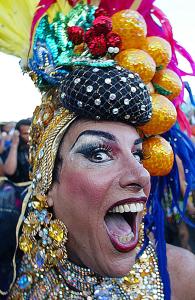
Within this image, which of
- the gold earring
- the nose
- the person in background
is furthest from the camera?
the person in background

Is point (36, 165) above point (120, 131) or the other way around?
the other way around

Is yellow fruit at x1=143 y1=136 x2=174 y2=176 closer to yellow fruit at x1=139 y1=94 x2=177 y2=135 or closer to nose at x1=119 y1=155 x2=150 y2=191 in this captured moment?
yellow fruit at x1=139 y1=94 x2=177 y2=135

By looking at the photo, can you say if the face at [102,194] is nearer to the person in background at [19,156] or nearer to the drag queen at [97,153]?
the drag queen at [97,153]

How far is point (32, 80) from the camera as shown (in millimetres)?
1771

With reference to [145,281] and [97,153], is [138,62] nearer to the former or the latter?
[97,153]

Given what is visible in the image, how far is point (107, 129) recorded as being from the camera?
149cm

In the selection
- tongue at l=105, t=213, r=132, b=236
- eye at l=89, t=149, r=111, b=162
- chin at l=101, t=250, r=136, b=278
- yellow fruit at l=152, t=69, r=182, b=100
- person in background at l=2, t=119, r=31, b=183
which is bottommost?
person in background at l=2, t=119, r=31, b=183

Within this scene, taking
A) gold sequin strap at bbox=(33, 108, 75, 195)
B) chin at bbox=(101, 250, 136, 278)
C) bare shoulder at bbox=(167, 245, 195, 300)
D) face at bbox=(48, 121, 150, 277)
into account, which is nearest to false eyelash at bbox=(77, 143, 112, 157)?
face at bbox=(48, 121, 150, 277)

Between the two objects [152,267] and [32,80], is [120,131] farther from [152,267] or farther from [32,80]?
[152,267]

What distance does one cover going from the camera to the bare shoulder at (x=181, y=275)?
1.81 metres

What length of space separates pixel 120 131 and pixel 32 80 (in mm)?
487

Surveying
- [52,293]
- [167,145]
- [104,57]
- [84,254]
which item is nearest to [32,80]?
[104,57]

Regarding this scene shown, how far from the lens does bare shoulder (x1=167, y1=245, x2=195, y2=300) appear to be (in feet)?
5.93

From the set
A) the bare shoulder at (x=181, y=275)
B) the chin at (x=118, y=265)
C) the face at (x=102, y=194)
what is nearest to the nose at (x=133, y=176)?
the face at (x=102, y=194)
